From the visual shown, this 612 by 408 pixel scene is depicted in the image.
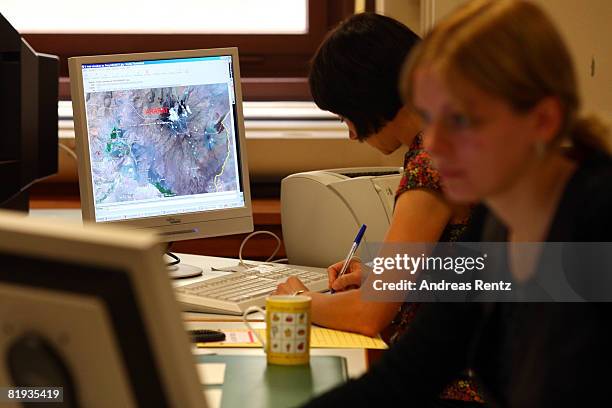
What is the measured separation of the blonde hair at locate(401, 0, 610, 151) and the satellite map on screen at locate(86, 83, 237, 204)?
1390 mm

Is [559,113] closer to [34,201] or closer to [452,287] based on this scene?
[452,287]

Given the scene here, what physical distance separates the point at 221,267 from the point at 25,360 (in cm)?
174

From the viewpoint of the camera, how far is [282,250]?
3098mm

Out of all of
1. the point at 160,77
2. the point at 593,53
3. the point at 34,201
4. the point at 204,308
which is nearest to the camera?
the point at 204,308

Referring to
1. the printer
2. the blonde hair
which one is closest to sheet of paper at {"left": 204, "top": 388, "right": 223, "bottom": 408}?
the blonde hair

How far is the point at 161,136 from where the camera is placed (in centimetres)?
235

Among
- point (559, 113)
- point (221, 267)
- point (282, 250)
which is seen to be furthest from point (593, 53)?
point (559, 113)

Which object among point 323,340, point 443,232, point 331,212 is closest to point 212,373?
point 323,340

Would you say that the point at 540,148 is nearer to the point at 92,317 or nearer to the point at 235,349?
the point at 92,317

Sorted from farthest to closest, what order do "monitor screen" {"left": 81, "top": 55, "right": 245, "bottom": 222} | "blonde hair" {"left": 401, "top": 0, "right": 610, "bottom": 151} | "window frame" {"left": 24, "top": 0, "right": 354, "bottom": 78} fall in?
"window frame" {"left": 24, "top": 0, "right": 354, "bottom": 78} → "monitor screen" {"left": 81, "top": 55, "right": 245, "bottom": 222} → "blonde hair" {"left": 401, "top": 0, "right": 610, "bottom": 151}

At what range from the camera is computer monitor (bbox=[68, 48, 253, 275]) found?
2293mm

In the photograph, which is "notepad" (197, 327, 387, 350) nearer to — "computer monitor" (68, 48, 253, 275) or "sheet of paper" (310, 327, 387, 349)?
"sheet of paper" (310, 327, 387, 349)

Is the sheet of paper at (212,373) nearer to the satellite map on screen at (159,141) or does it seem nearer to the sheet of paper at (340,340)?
the sheet of paper at (340,340)

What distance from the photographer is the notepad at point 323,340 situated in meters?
1.77
